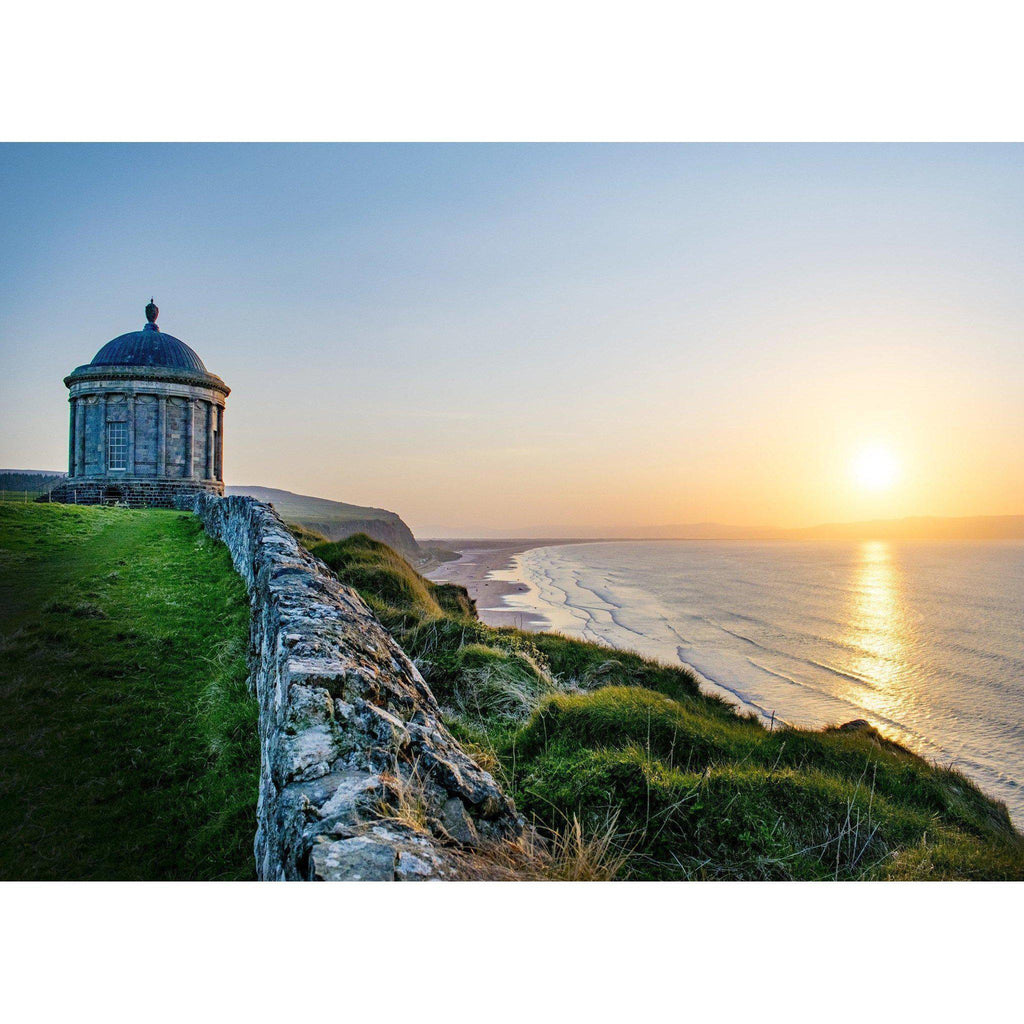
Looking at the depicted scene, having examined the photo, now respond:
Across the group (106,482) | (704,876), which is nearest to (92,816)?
(704,876)

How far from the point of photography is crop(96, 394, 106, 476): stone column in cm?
2342

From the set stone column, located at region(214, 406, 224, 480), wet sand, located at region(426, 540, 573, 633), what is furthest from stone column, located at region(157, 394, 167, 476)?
wet sand, located at region(426, 540, 573, 633)

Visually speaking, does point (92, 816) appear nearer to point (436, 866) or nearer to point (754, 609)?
point (436, 866)

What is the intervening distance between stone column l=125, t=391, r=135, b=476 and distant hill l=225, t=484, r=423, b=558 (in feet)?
44.8

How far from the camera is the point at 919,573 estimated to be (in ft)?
138

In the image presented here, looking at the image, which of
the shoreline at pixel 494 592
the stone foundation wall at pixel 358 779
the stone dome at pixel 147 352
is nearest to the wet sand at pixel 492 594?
the shoreline at pixel 494 592

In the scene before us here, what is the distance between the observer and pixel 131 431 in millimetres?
23766

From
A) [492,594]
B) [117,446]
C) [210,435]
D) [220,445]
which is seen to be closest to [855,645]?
[492,594]

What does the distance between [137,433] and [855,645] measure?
28.9 metres

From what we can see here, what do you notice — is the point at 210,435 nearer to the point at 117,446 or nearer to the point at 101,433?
the point at 117,446

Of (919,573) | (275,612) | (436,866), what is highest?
(275,612)

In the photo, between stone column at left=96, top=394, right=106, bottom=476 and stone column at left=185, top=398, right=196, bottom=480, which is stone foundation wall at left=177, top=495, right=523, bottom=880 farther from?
stone column at left=96, top=394, right=106, bottom=476

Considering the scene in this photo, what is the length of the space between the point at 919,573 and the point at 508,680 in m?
47.7

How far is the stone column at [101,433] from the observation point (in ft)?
76.8
